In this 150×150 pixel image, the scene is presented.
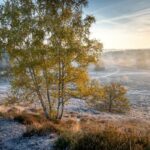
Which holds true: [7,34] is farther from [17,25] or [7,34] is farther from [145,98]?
[145,98]

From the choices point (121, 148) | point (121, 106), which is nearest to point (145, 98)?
point (121, 106)

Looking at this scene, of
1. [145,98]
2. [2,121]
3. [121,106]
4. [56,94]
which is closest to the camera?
[2,121]

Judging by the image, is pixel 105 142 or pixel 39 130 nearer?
pixel 105 142

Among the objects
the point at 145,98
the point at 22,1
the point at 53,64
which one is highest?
the point at 22,1

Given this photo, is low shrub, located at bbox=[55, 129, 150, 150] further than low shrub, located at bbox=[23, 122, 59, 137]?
No

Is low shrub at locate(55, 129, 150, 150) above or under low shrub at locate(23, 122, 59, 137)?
above

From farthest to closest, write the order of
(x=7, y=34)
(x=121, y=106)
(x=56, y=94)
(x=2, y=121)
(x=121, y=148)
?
(x=121, y=106) → (x=56, y=94) → (x=7, y=34) → (x=2, y=121) → (x=121, y=148)

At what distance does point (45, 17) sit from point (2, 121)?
8611 mm

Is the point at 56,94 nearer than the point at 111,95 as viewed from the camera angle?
Yes

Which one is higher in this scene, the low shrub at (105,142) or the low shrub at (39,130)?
the low shrub at (105,142)

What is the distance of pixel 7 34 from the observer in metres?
23.5

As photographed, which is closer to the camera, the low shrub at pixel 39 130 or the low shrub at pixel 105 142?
the low shrub at pixel 105 142

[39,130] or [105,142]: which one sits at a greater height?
[105,142]

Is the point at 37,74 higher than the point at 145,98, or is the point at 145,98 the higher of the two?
the point at 37,74
